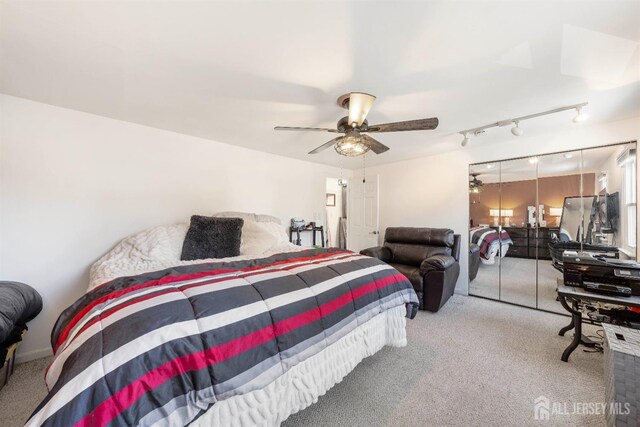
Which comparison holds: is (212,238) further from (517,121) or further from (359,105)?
(517,121)

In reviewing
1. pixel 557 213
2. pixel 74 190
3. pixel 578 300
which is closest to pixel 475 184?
pixel 557 213

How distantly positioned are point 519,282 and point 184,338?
13.9ft

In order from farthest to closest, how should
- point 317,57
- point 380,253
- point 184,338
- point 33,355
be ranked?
point 380,253
point 33,355
point 317,57
point 184,338

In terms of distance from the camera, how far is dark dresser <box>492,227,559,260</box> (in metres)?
3.21

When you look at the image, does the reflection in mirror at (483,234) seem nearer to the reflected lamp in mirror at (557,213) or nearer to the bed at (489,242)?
the bed at (489,242)

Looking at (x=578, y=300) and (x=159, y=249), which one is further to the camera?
(x=159, y=249)

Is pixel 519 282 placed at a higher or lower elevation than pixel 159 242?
lower

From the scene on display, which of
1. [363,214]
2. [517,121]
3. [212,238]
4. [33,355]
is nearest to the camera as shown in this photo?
[33,355]

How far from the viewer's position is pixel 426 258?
11.4 feet

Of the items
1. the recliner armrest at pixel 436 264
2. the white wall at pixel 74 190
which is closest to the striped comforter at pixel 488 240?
the recliner armrest at pixel 436 264

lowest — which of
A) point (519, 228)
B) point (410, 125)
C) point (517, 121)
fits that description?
point (519, 228)

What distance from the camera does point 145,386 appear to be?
0.88 meters

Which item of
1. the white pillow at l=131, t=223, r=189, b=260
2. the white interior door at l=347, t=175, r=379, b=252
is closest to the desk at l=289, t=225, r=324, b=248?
the white interior door at l=347, t=175, r=379, b=252

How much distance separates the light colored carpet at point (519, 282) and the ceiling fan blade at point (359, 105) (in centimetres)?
320
